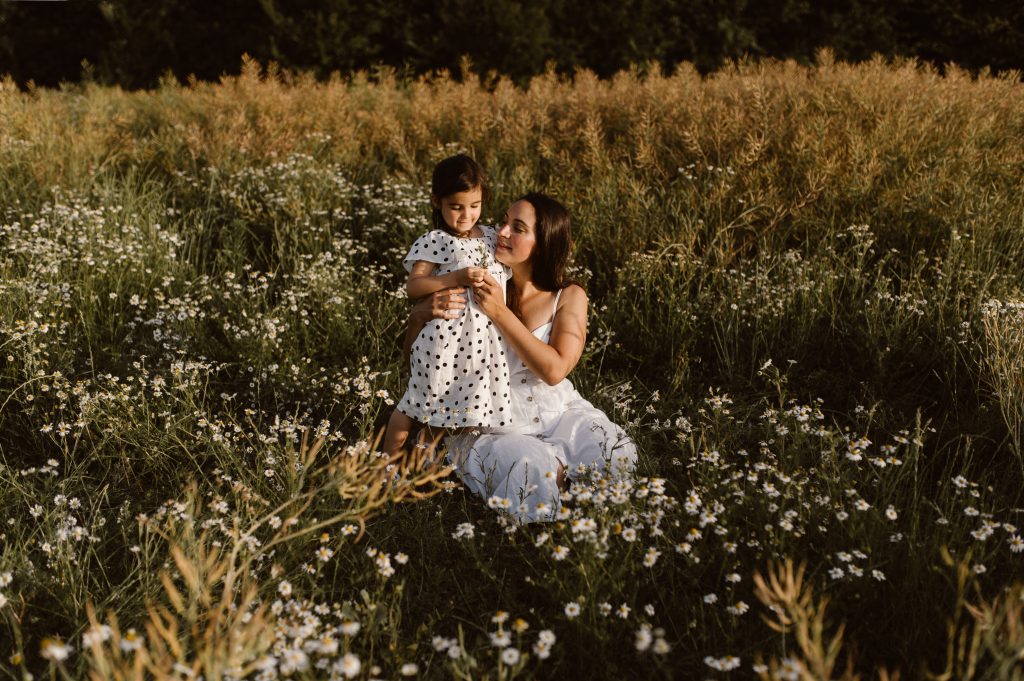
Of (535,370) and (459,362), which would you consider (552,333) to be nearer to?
(535,370)

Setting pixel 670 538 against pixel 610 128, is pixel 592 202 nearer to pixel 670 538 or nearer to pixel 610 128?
pixel 610 128

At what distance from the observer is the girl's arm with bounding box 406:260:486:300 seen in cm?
276

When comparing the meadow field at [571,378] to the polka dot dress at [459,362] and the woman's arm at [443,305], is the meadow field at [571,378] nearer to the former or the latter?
the polka dot dress at [459,362]

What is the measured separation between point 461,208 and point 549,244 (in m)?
0.37

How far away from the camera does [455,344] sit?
9.60ft

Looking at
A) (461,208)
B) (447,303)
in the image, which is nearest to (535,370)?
(447,303)

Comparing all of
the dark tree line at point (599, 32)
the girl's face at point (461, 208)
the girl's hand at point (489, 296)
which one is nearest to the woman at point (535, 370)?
the girl's hand at point (489, 296)

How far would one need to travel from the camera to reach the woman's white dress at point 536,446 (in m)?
2.73

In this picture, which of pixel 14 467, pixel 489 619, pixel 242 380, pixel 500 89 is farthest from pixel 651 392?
pixel 500 89

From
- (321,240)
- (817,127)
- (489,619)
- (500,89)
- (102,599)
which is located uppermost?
(500,89)

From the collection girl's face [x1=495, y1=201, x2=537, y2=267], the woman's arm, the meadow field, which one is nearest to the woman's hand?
the woman's arm

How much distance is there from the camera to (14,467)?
3.06 m

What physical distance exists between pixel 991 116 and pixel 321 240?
413 cm

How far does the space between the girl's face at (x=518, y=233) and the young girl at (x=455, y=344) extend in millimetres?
70
